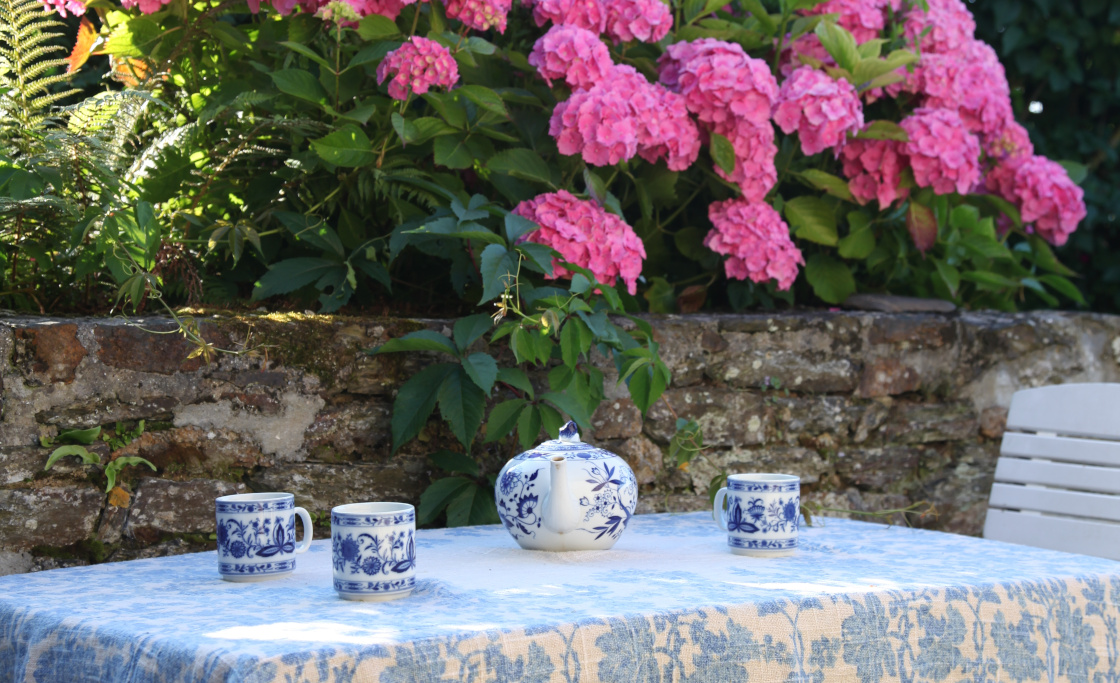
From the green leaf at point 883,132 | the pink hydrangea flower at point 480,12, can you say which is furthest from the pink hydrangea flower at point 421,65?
the green leaf at point 883,132

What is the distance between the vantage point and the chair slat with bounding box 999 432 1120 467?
2.21 meters

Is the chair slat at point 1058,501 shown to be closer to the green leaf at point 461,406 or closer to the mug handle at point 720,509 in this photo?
the mug handle at point 720,509

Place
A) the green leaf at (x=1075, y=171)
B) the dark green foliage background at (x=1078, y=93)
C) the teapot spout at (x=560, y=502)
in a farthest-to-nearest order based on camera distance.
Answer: the dark green foliage background at (x=1078, y=93) → the green leaf at (x=1075, y=171) → the teapot spout at (x=560, y=502)

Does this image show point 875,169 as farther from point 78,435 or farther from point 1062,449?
point 78,435

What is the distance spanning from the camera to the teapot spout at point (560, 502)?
58.6 inches

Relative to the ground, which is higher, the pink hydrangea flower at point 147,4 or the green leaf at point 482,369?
the pink hydrangea flower at point 147,4

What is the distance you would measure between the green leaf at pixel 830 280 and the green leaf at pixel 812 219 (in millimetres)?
108

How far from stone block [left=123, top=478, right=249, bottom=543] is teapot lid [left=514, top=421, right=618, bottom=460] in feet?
2.27

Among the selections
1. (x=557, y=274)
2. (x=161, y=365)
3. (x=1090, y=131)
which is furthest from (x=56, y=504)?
(x=1090, y=131)

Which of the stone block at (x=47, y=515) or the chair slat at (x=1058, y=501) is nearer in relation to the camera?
the stone block at (x=47, y=515)

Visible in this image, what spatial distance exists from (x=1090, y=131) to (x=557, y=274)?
9.20 feet

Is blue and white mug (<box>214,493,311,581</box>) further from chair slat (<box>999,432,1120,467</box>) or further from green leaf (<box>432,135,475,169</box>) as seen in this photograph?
chair slat (<box>999,432,1120,467</box>)

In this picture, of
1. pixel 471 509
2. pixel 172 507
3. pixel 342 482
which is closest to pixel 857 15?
pixel 471 509

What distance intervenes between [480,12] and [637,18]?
0.43 m
